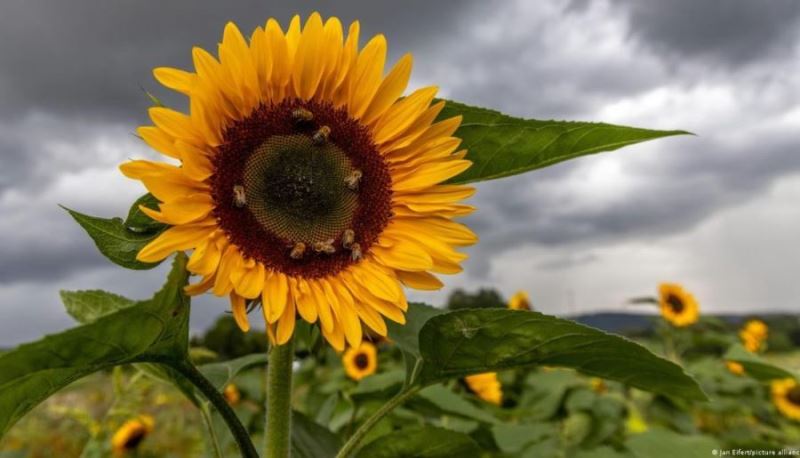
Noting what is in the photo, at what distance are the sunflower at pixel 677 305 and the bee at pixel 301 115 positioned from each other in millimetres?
5335

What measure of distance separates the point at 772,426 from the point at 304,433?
5.38m

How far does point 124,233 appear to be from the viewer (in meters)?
1.36

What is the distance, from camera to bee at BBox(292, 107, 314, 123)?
1.64 m

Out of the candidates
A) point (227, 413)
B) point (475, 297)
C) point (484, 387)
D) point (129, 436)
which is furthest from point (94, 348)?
point (475, 297)

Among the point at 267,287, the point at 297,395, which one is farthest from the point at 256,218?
the point at 297,395

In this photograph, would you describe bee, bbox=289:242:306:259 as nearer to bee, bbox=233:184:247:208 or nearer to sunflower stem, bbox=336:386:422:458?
bee, bbox=233:184:247:208

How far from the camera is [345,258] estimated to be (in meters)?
1.62

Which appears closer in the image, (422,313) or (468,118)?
(468,118)

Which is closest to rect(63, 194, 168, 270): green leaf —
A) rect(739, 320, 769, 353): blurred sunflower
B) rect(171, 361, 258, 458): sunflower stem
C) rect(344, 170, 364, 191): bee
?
rect(171, 361, 258, 458): sunflower stem

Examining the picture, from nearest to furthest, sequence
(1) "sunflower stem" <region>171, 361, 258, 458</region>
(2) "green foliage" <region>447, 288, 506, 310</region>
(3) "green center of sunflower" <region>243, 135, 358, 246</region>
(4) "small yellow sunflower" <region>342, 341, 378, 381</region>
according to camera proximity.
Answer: (1) "sunflower stem" <region>171, 361, 258, 458</region>, (3) "green center of sunflower" <region>243, 135, 358, 246</region>, (4) "small yellow sunflower" <region>342, 341, 378, 381</region>, (2) "green foliage" <region>447, 288, 506, 310</region>

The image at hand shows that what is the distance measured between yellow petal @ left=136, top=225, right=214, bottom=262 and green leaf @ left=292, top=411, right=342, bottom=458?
62 cm

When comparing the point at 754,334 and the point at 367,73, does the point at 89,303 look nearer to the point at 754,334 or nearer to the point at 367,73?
the point at 367,73

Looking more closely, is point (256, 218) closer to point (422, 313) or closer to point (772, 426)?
point (422, 313)

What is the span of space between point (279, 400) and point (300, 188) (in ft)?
1.63
